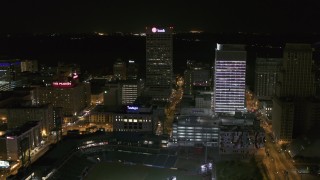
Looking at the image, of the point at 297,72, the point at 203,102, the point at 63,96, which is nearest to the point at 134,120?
the point at 203,102

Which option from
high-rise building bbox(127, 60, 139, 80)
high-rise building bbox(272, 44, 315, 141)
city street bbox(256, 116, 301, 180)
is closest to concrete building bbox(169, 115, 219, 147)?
city street bbox(256, 116, 301, 180)

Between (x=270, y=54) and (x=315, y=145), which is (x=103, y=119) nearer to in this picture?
(x=315, y=145)

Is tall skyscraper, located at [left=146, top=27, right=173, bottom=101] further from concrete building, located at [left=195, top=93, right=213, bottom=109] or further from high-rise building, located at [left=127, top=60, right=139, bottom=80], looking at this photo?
concrete building, located at [left=195, top=93, right=213, bottom=109]

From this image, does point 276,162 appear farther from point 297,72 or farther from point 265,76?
point 265,76

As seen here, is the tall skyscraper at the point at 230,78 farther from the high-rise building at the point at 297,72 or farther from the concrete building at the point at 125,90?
the concrete building at the point at 125,90

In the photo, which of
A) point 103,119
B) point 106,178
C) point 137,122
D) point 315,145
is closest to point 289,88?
point 315,145

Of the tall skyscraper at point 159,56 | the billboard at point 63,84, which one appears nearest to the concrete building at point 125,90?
the tall skyscraper at point 159,56
